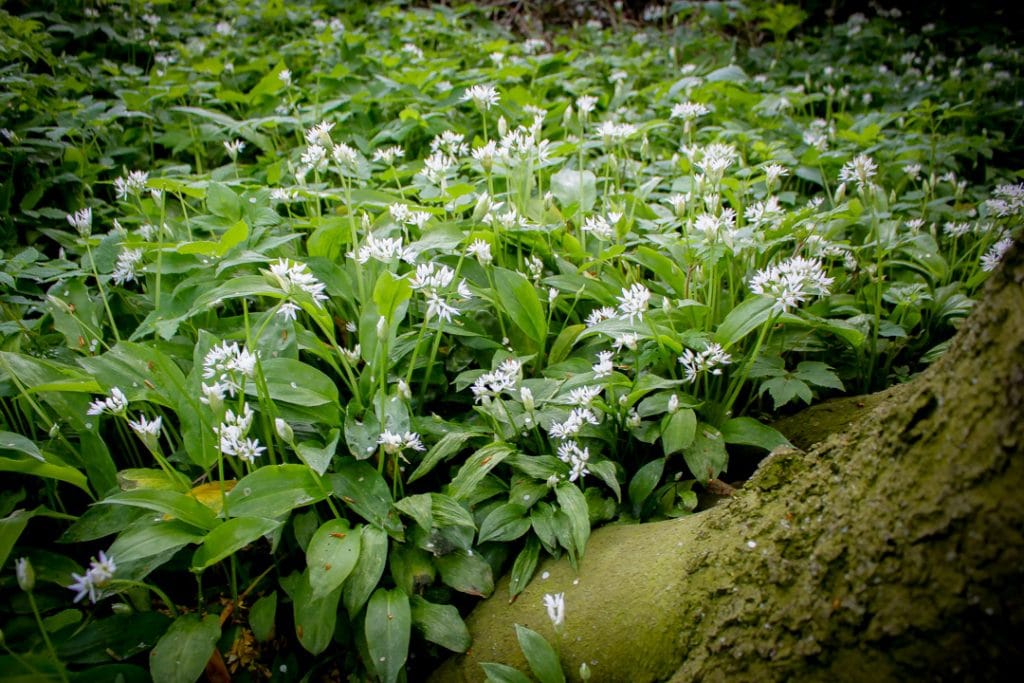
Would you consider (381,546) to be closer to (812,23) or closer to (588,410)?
(588,410)

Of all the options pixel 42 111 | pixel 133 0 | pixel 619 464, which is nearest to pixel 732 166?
pixel 619 464

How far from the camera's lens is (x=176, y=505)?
1312 millimetres

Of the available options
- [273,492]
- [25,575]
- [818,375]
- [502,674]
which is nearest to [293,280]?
[273,492]

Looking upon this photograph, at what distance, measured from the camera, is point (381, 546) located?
1.41 metres

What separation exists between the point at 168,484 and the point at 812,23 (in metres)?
7.36

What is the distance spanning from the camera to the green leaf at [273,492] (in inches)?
53.5

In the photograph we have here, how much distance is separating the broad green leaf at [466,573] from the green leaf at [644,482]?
0.43 metres

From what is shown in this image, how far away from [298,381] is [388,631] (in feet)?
2.21

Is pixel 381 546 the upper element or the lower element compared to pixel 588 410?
lower

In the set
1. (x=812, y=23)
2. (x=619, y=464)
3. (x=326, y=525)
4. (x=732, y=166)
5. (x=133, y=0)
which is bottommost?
(x=619, y=464)

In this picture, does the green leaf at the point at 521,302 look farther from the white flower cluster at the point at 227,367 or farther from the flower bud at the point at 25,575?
the flower bud at the point at 25,575

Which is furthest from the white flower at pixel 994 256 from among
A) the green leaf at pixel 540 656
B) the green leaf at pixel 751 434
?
the green leaf at pixel 540 656

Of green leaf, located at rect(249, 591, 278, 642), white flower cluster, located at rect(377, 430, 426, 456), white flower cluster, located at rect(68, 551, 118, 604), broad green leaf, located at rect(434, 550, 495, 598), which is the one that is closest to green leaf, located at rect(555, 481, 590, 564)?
broad green leaf, located at rect(434, 550, 495, 598)

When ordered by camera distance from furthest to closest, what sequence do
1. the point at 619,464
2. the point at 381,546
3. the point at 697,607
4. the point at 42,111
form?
the point at 42,111 < the point at 619,464 < the point at 381,546 < the point at 697,607
